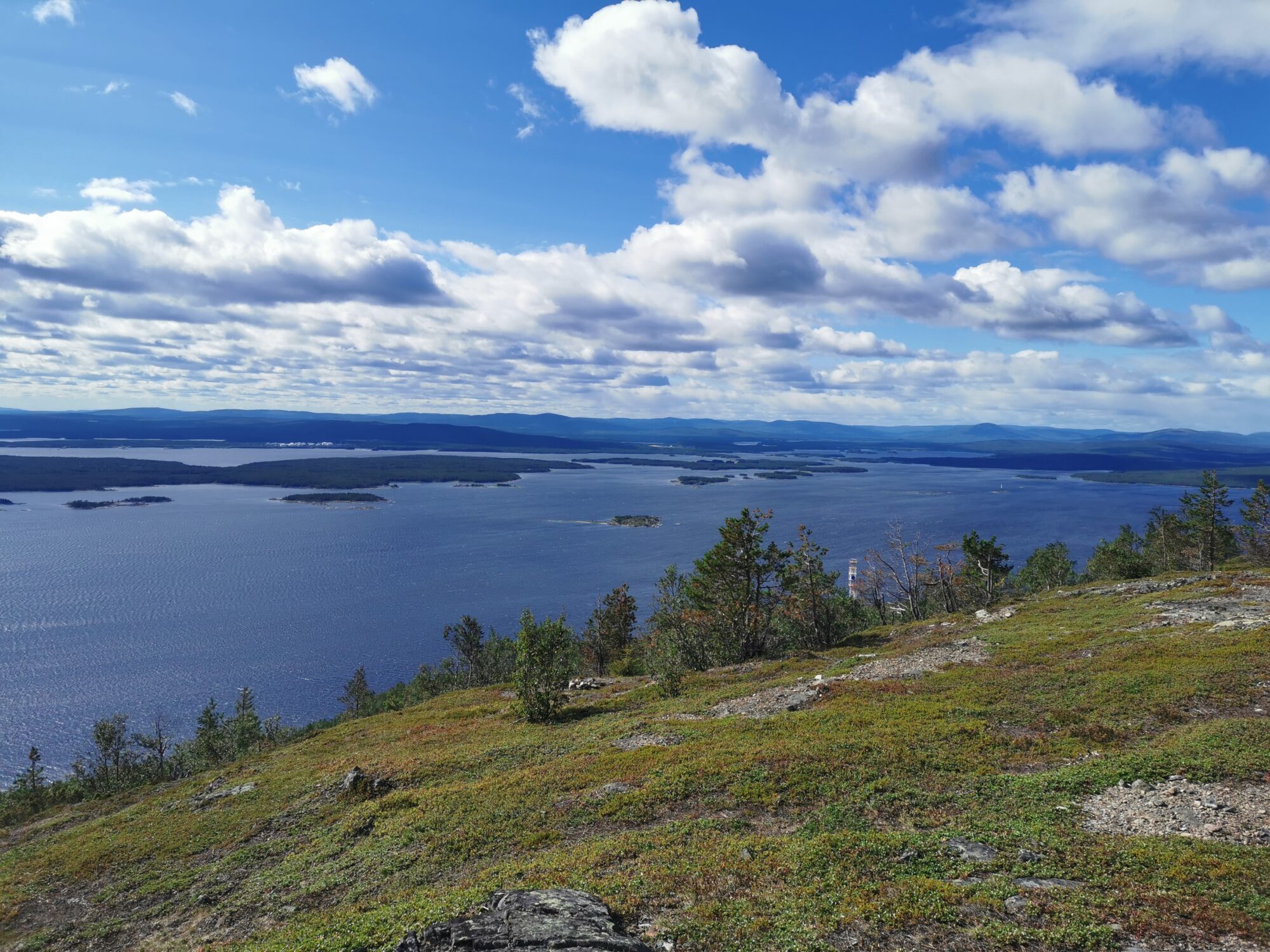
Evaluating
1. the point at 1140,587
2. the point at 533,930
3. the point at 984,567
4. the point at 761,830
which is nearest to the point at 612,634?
the point at 984,567

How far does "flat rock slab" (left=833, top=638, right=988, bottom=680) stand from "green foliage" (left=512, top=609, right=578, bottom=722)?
67.1 ft

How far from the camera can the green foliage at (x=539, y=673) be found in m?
48.5

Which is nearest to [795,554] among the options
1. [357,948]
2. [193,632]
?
[357,948]

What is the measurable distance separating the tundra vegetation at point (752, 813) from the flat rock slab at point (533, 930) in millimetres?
1340

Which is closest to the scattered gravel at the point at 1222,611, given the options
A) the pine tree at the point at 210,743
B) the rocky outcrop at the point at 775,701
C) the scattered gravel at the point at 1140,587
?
the scattered gravel at the point at 1140,587

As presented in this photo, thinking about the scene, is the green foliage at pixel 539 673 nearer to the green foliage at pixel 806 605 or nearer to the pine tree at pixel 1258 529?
the green foliage at pixel 806 605

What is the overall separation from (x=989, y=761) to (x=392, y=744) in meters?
40.4

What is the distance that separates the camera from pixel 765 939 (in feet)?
51.8

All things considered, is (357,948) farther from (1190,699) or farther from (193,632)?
(193,632)

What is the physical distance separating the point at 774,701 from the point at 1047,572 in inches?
4078

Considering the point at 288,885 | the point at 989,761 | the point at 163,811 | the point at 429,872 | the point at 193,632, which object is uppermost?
the point at 989,761

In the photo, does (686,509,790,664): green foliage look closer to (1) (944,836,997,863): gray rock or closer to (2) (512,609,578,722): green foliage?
(2) (512,609,578,722): green foliage

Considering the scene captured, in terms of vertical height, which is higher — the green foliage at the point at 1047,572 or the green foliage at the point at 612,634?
the green foliage at the point at 1047,572

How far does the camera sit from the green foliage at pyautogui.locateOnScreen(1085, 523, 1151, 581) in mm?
101312
